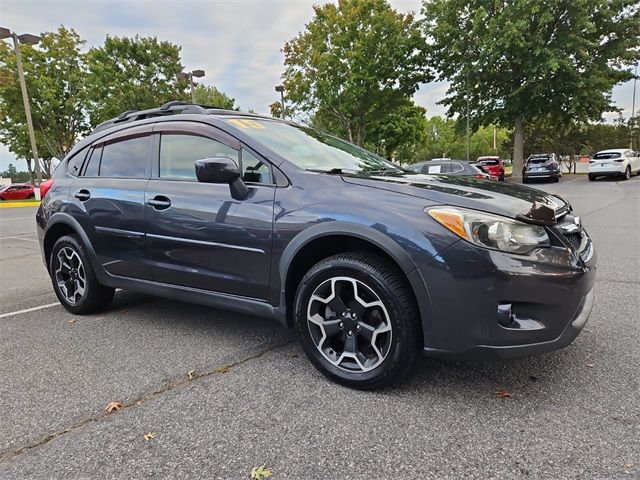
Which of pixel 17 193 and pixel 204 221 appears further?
pixel 17 193

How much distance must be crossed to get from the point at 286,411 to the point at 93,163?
2.94 meters

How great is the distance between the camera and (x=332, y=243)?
2668 millimetres

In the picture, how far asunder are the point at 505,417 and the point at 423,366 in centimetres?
65

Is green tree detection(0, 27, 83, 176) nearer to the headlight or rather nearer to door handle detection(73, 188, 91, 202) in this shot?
door handle detection(73, 188, 91, 202)

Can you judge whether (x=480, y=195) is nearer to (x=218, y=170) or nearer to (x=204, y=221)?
(x=218, y=170)

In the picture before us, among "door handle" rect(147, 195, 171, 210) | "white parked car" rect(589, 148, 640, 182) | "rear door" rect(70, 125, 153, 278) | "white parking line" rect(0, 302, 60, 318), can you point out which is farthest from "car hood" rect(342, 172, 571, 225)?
"white parked car" rect(589, 148, 640, 182)

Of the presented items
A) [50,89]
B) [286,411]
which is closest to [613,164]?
[286,411]

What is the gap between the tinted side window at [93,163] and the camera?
3945 millimetres

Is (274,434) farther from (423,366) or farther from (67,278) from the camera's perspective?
(67,278)

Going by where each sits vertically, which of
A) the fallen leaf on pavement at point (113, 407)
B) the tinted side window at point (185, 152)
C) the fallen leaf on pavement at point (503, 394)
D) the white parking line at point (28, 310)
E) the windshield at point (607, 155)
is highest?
the windshield at point (607, 155)

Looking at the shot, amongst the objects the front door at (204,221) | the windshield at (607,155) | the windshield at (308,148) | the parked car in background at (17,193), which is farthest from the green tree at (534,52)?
the parked car in background at (17,193)

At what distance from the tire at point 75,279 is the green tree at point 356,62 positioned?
22752mm

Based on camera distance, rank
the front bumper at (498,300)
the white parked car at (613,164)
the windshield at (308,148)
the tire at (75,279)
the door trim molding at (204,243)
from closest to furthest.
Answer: the front bumper at (498,300)
the door trim molding at (204,243)
the windshield at (308,148)
the tire at (75,279)
the white parked car at (613,164)

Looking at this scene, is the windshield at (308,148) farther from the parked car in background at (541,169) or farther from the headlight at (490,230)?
the parked car in background at (541,169)
